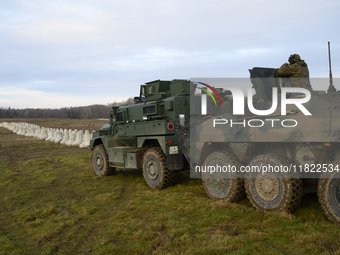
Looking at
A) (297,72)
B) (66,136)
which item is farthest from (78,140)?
(297,72)

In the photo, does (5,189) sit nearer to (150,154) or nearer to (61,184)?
(61,184)

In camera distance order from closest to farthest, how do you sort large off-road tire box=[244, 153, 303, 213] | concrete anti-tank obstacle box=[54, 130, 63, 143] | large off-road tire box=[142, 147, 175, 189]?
1. large off-road tire box=[244, 153, 303, 213]
2. large off-road tire box=[142, 147, 175, 189]
3. concrete anti-tank obstacle box=[54, 130, 63, 143]

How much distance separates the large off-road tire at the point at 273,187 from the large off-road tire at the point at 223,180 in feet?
1.01

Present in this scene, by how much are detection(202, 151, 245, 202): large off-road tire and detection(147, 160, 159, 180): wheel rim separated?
1.81 m

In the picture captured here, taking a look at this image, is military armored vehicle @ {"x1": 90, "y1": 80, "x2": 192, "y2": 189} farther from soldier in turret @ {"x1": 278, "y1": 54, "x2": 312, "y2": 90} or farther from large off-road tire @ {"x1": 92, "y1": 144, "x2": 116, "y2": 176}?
soldier in turret @ {"x1": 278, "y1": 54, "x2": 312, "y2": 90}

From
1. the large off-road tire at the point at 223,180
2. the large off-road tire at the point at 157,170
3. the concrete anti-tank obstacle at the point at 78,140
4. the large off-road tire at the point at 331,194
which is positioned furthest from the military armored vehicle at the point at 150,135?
the concrete anti-tank obstacle at the point at 78,140

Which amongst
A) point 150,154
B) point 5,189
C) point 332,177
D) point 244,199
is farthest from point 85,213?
point 332,177

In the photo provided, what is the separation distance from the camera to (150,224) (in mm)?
5480

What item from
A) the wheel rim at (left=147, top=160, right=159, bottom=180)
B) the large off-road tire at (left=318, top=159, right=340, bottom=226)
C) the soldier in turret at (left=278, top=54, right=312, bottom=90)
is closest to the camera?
the large off-road tire at (left=318, top=159, right=340, bottom=226)

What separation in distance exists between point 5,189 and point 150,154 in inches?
179

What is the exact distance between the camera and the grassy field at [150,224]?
4445mm

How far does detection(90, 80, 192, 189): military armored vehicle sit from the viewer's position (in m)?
8.21

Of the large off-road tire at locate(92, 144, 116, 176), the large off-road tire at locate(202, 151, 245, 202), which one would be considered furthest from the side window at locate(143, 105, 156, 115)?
the large off-road tire at locate(202, 151, 245, 202)

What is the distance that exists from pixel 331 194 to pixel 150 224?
3.11 m
